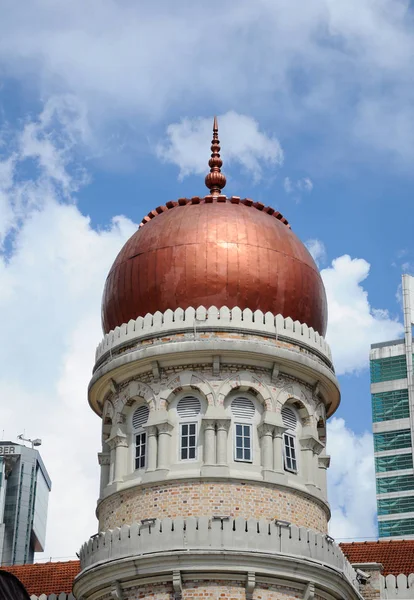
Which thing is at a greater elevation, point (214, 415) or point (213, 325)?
point (213, 325)

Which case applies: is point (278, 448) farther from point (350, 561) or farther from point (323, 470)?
point (350, 561)

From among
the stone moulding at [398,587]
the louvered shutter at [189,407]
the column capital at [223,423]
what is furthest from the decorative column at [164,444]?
the stone moulding at [398,587]

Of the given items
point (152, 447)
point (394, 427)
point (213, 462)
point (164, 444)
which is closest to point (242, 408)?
point (213, 462)

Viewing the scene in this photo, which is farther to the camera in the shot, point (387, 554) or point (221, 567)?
point (387, 554)

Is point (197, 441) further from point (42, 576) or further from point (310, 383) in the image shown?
point (42, 576)

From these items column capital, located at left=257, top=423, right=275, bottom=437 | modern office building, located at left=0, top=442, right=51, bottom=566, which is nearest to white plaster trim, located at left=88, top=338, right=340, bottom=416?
column capital, located at left=257, top=423, right=275, bottom=437

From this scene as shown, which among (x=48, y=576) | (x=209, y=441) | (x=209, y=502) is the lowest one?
(x=209, y=502)

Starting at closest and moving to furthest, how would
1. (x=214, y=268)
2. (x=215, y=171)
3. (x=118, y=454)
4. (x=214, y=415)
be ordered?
1. (x=214, y=415)
2. (x=118, y=454)
3. (x=214, y=268)
4. (x=215, y=171)

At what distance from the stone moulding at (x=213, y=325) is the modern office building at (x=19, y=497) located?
89352 mm

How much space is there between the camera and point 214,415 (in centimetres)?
2733

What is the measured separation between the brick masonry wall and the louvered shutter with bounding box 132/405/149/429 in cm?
185

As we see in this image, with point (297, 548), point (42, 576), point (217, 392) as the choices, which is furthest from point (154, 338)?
point (42, 576)

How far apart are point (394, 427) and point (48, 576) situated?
69.1 meters

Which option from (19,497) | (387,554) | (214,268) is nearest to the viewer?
(214,268)
